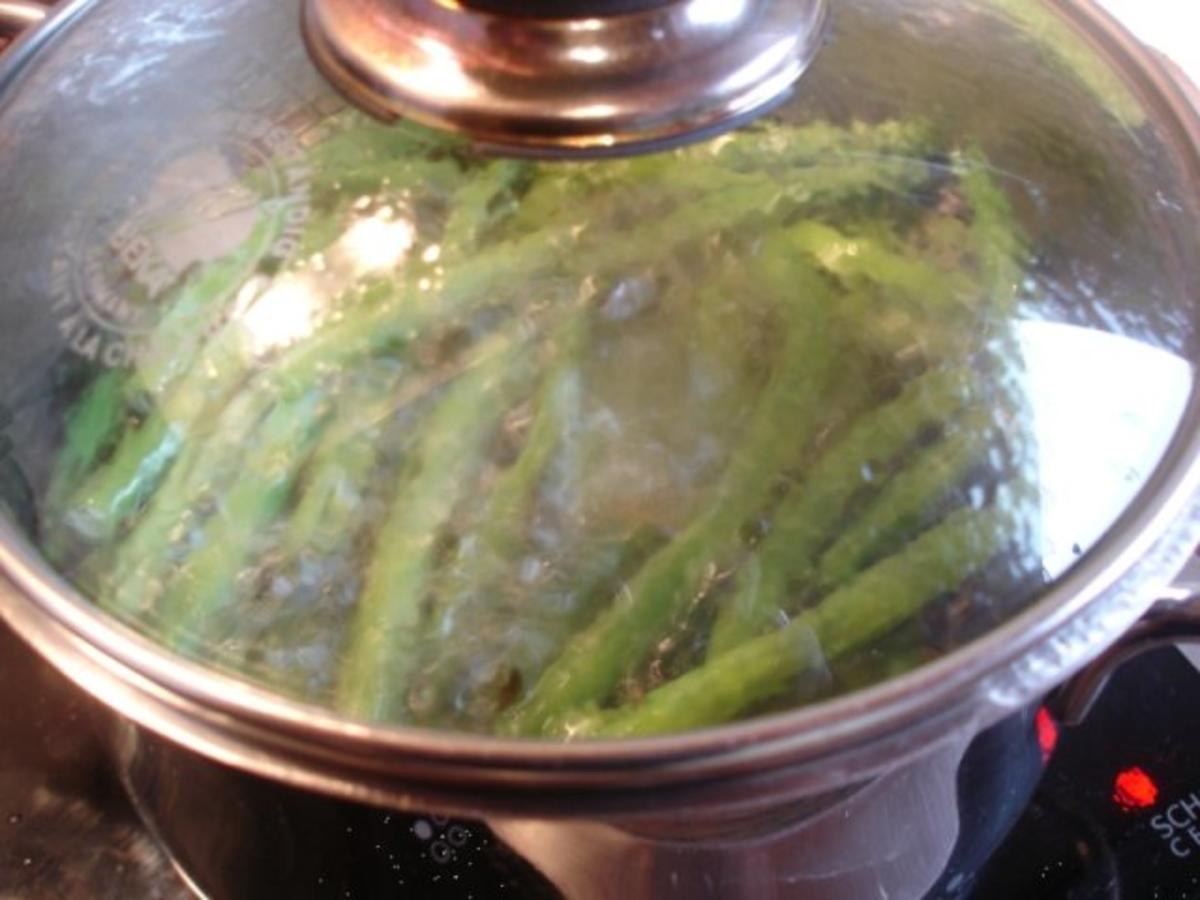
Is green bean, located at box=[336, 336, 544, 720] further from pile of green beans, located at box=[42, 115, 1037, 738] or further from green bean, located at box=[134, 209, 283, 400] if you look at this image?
green bean, located at box=[134, 209, 283, 400]

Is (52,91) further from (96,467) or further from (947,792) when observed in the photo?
(947,792)

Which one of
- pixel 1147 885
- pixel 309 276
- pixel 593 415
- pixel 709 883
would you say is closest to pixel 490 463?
pixel 593 415

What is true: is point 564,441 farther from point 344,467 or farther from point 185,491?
point 185,491

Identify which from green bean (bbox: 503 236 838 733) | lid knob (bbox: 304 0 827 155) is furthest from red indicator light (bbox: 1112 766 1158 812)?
lid knob (bbox: 304 0 827 155)

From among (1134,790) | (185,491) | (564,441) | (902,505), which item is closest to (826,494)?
(902,505)

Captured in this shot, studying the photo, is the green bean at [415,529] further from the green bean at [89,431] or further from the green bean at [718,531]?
the green bean at [89,431]
